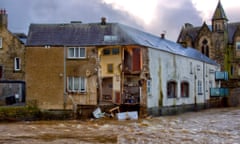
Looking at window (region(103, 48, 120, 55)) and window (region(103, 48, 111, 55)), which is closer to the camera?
window (region(103, 48, 120, 55))

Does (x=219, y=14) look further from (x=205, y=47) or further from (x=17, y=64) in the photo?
(x=17, y=64)

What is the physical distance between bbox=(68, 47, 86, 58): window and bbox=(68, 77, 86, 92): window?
86.1 inches

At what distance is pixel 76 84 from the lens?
4056 cm

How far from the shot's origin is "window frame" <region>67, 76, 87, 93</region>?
4038cm

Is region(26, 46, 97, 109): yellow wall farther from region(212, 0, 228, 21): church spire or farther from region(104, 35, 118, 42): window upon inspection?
region(212, 0, 228, 21): church spire

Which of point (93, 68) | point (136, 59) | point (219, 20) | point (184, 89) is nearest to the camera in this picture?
point (93, 68)

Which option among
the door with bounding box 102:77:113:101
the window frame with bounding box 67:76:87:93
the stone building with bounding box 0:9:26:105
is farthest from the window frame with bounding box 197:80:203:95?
the stone building with bounding box 0:9:26:105

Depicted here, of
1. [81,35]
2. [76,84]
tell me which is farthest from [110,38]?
[76,84]

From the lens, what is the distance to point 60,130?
30688 mm

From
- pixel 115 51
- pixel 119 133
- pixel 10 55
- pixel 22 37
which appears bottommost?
pixel 119 133

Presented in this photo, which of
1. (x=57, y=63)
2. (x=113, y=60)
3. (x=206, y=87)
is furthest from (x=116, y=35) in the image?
(x=206, y=87)

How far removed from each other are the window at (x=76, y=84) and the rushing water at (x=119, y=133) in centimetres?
467

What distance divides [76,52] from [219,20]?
41828mm

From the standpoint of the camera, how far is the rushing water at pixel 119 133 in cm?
2513
